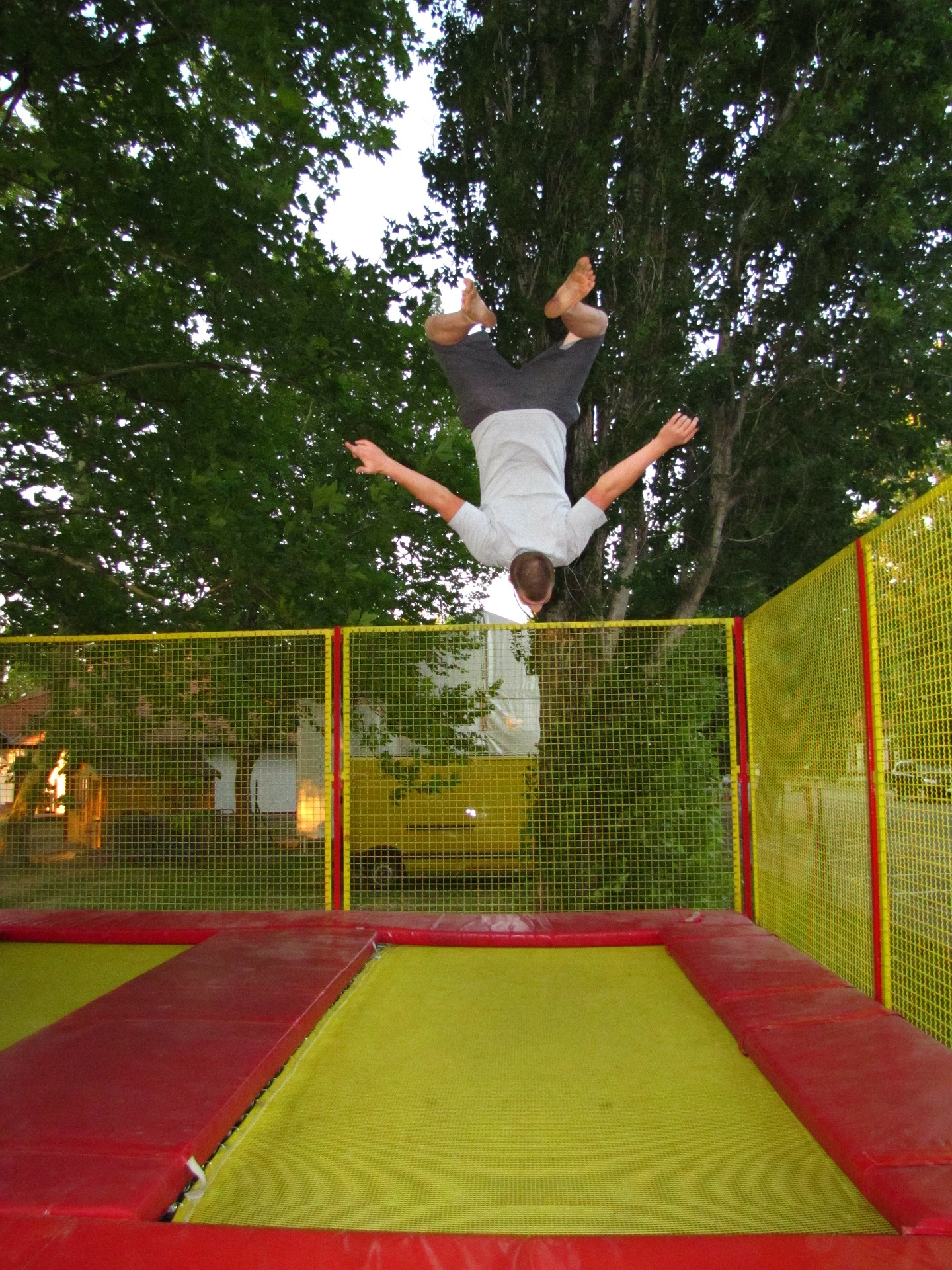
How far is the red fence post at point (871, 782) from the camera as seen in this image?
3.06 meters

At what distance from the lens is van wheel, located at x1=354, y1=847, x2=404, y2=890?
16.3 feet

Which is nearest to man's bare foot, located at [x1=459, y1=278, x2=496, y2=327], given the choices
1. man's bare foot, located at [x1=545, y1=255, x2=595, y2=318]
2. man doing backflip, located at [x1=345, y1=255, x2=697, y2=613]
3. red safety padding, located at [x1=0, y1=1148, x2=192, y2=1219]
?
man doing backflip, located at [x1=345, y1=255, x2=697, y2=613]

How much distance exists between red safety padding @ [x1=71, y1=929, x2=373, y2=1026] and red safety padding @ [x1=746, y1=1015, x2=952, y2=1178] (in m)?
1.44

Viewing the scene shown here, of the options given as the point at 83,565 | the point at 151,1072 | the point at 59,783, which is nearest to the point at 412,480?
the point at 151,1072

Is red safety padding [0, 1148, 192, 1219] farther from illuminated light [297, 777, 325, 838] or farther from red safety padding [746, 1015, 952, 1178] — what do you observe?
illuminated light [297, 777, 325, 838]

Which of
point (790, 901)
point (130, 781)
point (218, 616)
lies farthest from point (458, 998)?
point (218, 616)

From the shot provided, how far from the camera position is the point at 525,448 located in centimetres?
313

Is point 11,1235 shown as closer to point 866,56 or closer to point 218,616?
point 218,616

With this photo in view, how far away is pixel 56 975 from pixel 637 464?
3.20 m

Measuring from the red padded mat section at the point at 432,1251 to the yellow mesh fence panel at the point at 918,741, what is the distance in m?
1.28

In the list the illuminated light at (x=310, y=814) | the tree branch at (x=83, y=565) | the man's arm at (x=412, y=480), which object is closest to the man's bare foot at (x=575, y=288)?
the man's arm at (x=412, y=480)

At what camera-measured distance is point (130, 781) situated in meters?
5.12

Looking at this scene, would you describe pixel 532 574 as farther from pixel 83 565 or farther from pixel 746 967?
pixel 83 565

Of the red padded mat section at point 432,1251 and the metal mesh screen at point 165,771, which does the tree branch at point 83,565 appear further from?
the red padded mat section at point 432,1251
